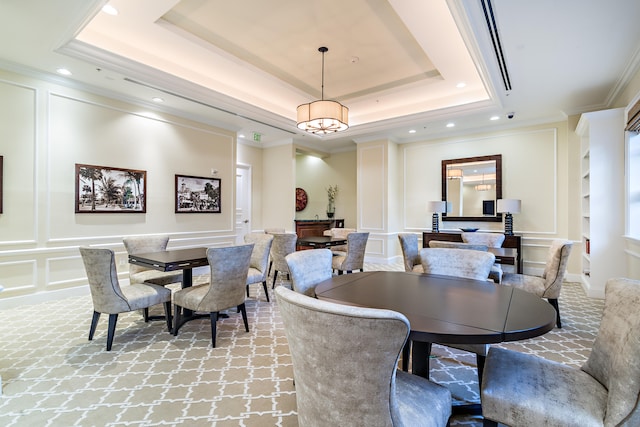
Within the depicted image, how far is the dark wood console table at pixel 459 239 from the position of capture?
5.43 m

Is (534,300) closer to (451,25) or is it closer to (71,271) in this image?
(451,25)

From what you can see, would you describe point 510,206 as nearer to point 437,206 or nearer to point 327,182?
point 437,206

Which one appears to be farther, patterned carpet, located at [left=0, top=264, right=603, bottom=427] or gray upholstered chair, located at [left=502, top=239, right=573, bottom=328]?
gray upholstered chair, located at [left=502, top=239, right=573, bottom=328]

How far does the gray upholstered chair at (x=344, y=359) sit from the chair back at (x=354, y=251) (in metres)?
3.44

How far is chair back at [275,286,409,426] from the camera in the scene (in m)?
0.87

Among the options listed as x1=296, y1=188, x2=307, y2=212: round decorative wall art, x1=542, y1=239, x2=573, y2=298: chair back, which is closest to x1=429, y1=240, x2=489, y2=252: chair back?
x1=542, y1=239, x2=573, y2=298: chair back

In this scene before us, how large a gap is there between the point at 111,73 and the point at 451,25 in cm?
408

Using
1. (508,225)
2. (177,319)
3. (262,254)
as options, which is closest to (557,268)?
(508,225)

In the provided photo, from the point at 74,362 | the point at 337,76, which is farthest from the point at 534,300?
the point at 337,76

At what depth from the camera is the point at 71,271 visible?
4129 mm

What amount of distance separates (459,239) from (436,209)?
740 millimetres

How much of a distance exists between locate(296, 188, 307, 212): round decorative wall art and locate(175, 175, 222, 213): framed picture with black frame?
3.02 meters

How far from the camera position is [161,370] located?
2.30 m

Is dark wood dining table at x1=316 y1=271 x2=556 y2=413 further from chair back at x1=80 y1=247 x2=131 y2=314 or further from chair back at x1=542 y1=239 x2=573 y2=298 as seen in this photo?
chair back at x1=80 y1=247 x2=131 y2=314
